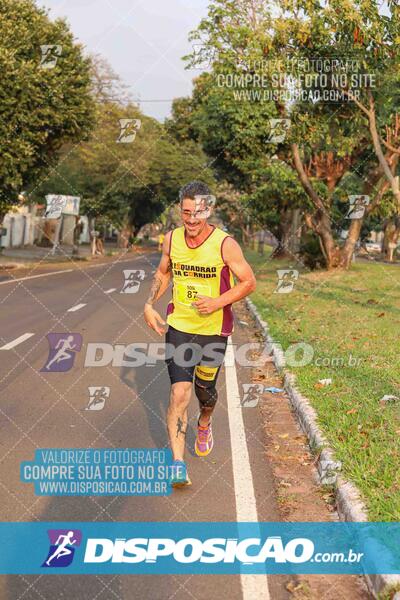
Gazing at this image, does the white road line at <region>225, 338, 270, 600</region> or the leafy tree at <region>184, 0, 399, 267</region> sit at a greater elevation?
the leafy tree at <region>184, 0, 399, 267</region>

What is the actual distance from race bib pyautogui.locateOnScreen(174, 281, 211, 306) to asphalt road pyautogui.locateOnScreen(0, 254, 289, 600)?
1.39 m

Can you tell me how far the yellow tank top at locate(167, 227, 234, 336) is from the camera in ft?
18.7

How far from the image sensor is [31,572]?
4301 mm

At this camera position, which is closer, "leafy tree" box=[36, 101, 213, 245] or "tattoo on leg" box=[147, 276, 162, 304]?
"tattoo on leg" box=[147, 276, 162, 304]

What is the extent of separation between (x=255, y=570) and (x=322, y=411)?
3210 millimetres

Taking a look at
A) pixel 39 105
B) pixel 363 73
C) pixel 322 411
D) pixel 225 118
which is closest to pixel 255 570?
pixel 322 411

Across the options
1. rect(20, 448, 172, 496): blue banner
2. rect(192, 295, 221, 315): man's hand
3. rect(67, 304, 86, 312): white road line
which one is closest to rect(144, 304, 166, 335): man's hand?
rect(192, 295, 221, 315): man's hand
